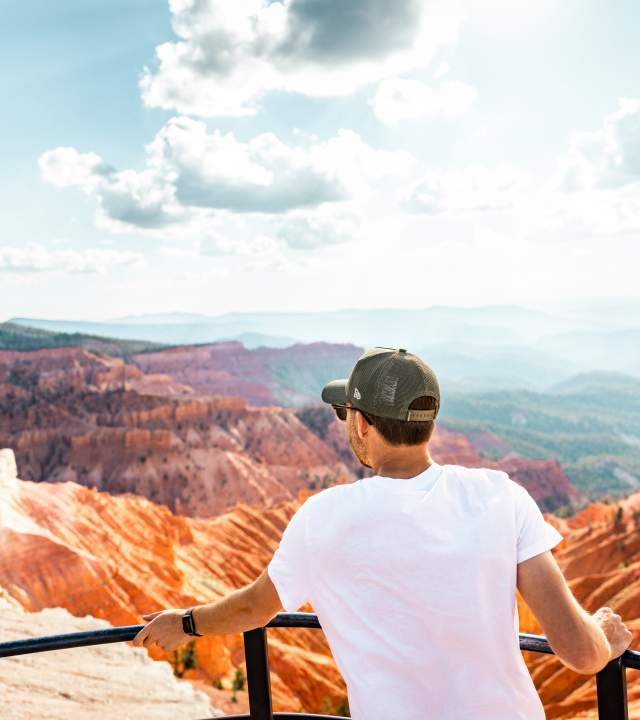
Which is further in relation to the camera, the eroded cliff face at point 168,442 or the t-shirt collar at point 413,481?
the eroded cliff face at point 168,442

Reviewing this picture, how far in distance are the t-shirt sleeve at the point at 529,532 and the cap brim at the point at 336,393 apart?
50 centimetres

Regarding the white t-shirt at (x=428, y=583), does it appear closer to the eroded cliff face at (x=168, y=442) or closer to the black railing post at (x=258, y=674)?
the black railing post at (x=258, y=674)

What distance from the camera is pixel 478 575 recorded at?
1519 millimetres

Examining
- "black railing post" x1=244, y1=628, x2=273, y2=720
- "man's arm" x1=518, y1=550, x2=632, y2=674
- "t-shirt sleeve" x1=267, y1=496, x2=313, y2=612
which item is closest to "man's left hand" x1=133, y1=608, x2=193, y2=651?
"black railing post" x1=244, y1=628, x2=273, y2=720

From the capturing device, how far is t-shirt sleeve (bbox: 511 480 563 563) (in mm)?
1554

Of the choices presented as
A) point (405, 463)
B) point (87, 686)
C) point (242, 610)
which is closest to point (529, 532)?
point (405, 463)

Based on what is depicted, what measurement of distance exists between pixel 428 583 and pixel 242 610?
55 centimetres

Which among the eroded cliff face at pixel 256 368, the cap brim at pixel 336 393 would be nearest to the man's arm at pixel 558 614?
the cap brim at pixel 336 393

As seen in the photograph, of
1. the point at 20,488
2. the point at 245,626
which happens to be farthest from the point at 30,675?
the point at 20,488

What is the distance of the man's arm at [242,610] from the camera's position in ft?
5.88

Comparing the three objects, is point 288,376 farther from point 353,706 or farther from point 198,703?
point 353,706

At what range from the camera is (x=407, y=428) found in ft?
5.50

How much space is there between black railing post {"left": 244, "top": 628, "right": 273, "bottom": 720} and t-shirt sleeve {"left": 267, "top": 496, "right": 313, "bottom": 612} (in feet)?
1.22

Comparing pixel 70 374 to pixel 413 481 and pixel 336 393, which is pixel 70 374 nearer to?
pixel 336 393
